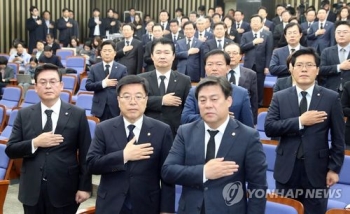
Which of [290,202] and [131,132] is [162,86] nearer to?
[131,132]

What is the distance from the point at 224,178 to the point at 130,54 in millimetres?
4950

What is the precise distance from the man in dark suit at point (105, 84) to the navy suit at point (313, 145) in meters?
2.52

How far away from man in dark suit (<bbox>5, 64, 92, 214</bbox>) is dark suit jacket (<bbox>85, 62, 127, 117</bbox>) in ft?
7.45

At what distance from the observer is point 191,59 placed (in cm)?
726

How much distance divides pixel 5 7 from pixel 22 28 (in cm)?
68

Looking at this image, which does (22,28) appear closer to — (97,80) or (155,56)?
(97,80)

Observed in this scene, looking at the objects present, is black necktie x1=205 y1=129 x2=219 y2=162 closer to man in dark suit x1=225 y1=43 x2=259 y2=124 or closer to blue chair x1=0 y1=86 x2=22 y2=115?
man in dark suit x1=225 y1=43 x2=259 y2=124

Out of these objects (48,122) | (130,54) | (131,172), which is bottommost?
(131,172)

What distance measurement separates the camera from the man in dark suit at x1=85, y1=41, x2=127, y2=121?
5.30 meters

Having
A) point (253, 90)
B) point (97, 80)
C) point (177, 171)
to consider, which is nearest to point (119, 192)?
point (177, 171)

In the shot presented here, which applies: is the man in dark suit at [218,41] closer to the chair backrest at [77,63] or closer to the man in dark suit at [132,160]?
the chair backrest at [77,63]

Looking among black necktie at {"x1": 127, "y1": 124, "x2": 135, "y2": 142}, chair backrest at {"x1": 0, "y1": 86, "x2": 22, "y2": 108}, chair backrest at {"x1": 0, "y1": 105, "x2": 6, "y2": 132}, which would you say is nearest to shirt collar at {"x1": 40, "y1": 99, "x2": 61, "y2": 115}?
black necktie at {"x1": 127, "y1": 124, "x2": 135, "y2": 142}

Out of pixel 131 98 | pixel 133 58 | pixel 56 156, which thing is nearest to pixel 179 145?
pixel 131 98

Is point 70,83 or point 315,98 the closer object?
point 315,98
